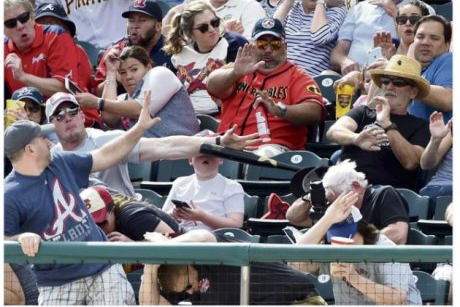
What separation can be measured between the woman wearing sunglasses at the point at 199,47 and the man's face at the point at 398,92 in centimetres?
177

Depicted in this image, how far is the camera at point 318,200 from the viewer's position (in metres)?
7.66

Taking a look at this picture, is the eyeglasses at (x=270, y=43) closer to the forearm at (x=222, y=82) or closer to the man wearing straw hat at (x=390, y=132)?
the forearm at (x=222, y=82)

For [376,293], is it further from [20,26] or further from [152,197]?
[20,26]

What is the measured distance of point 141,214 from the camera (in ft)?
26.0

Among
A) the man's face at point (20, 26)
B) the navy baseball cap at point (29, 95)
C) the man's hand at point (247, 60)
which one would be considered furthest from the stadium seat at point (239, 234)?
the man's face at point (20, 26)

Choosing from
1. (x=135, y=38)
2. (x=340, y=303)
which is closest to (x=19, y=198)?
(x=340, y=303)

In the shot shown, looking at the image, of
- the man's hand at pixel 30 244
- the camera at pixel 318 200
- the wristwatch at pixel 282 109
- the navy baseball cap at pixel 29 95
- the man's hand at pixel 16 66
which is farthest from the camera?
the man's hand at pixel 16 66

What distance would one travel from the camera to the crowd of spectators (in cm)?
746

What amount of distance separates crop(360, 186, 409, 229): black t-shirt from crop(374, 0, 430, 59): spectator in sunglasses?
242cm

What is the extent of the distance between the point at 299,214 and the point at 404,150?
0.92 meters

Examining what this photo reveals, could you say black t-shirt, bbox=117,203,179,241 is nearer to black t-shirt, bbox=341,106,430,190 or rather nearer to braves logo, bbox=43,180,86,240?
braves logo, bbox=43,180,86,240

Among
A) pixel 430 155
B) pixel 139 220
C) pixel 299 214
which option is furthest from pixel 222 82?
pixel 139 220

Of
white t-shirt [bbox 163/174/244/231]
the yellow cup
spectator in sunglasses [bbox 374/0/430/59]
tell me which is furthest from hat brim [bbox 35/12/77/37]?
white t-shirt [bbox 163/174/244/231]

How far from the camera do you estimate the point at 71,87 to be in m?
10.5
